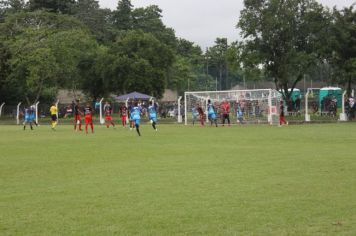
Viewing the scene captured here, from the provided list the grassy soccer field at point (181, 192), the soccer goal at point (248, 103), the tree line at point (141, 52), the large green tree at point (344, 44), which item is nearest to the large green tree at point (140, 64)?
the tree line at point (141, 52)

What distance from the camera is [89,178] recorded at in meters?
13.1

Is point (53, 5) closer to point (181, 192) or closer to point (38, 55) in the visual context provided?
point (38, 55)

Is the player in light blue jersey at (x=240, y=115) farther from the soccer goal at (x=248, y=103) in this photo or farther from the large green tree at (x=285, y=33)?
the large green tree at (x=285, y=33)

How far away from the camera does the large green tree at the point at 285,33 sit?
4772 centimetres

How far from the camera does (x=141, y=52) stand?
62281 millimetres

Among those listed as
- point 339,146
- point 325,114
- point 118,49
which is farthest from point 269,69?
point 339,146

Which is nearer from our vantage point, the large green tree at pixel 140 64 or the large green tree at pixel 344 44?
the large green tree at pixel 344 44

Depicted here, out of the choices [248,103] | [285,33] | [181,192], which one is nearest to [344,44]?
[285,33]

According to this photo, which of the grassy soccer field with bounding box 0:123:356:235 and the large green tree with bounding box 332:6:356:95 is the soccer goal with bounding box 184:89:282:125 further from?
the grassy soccer field with bounding box 0:123:356:235

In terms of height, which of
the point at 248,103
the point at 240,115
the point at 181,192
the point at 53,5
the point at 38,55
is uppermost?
the point at 53,5

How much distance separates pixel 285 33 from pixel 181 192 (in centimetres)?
3931

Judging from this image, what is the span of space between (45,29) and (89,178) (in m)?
53.5

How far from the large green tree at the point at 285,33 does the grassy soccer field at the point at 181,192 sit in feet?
97.3

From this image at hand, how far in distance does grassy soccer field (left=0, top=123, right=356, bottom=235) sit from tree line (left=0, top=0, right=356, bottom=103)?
2988cm
